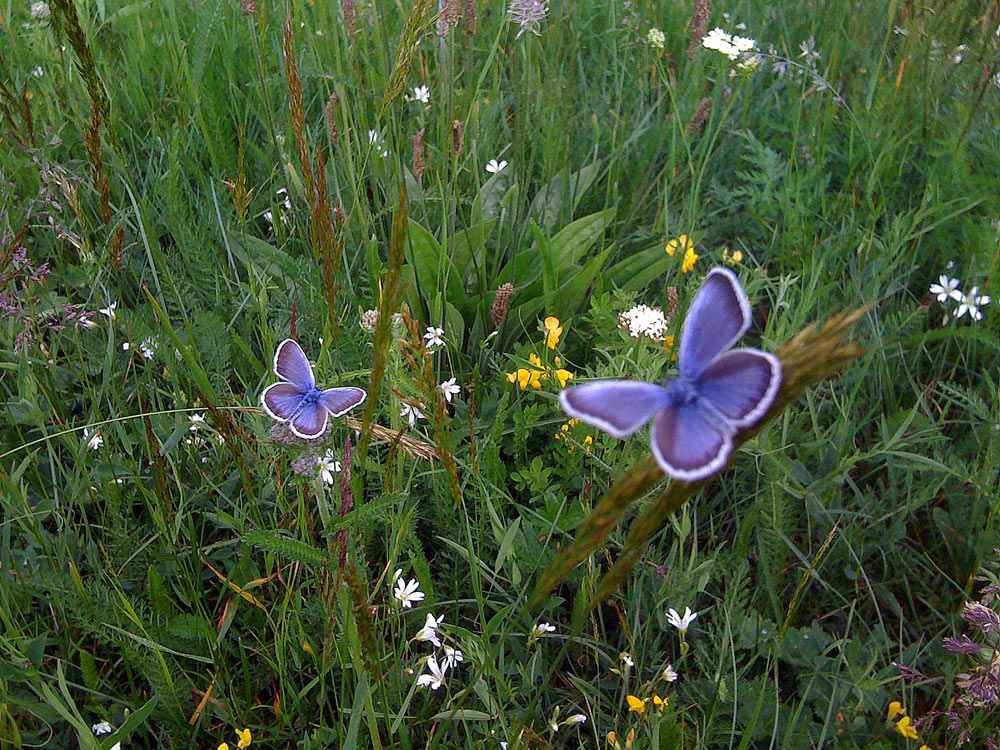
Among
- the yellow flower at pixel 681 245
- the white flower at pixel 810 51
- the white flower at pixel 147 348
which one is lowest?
the white flower at pixel 147 348

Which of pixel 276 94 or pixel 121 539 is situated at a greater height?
pixel 276 94

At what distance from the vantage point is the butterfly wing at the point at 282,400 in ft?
3.33

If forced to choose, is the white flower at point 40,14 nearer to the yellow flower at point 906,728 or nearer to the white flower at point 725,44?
the white flower at point 725,44

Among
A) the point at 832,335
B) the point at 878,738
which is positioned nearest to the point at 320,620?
the point at 878,738

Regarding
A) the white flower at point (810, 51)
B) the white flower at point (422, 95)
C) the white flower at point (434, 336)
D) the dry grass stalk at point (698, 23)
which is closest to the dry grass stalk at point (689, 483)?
the white flower at point (434, 336)

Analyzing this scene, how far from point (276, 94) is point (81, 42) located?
164 centimetres

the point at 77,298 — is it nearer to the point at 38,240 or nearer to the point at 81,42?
the point at 38,240

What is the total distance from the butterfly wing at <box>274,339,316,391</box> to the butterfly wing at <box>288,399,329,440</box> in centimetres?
4

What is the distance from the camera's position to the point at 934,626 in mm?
1576

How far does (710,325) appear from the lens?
2.04 feet

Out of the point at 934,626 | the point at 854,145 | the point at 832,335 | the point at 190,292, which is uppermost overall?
the point at 832,335

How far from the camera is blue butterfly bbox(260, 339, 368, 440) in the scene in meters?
1.02

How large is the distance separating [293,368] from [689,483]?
0.68m

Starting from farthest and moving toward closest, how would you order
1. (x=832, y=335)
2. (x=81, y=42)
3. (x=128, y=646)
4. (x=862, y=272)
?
(x=862, y=272) → (x=128, y=646) → (x=81, y=42) → (x=832, y=335)
